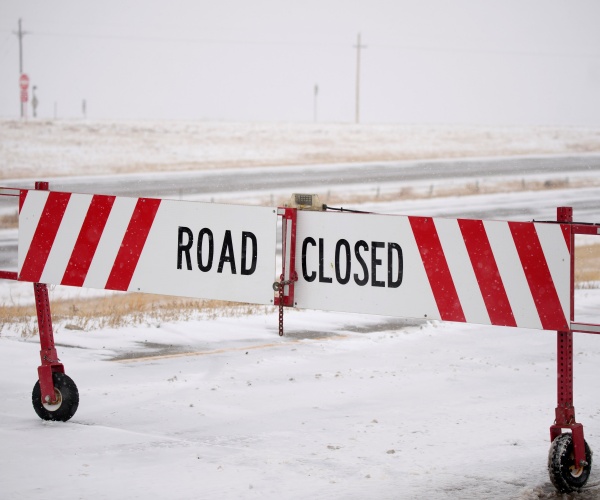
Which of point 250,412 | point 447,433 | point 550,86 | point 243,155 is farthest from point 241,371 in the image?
point 550,86

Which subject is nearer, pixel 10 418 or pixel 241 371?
pixel 10 418

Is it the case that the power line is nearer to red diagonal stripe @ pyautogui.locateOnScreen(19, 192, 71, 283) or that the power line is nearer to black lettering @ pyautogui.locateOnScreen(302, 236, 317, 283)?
red diagonal stripe @ pyautogui.locateOnScreen(19, 192, 71, 283)

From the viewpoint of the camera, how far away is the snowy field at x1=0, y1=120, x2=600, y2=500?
6.07 m

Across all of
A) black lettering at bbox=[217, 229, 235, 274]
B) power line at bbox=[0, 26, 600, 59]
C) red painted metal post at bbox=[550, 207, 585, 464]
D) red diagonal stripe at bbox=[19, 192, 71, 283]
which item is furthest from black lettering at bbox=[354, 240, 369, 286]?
power line at bbox=[0, 26, 600, 59]

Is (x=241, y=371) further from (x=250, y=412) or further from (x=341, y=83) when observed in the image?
(x=341, y=83)

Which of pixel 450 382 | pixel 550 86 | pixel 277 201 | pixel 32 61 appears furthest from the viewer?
pixel 32 61

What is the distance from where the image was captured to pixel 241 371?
9281mm

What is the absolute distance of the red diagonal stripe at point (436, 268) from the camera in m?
6.22

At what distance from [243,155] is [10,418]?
1518 inches

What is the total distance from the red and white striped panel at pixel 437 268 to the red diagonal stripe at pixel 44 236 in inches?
86.8

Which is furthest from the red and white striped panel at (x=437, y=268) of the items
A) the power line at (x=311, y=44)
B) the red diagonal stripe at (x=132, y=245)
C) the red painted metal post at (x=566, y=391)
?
the power line at (x=311, y=44)

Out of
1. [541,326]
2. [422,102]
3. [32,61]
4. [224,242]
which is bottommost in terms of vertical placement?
[541,326]

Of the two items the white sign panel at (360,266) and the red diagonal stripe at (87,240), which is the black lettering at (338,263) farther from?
the red diagonal stripe at (87,240)

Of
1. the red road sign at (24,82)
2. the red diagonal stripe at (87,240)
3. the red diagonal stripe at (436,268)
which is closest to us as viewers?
the red diagonal stripe at (436,268)
